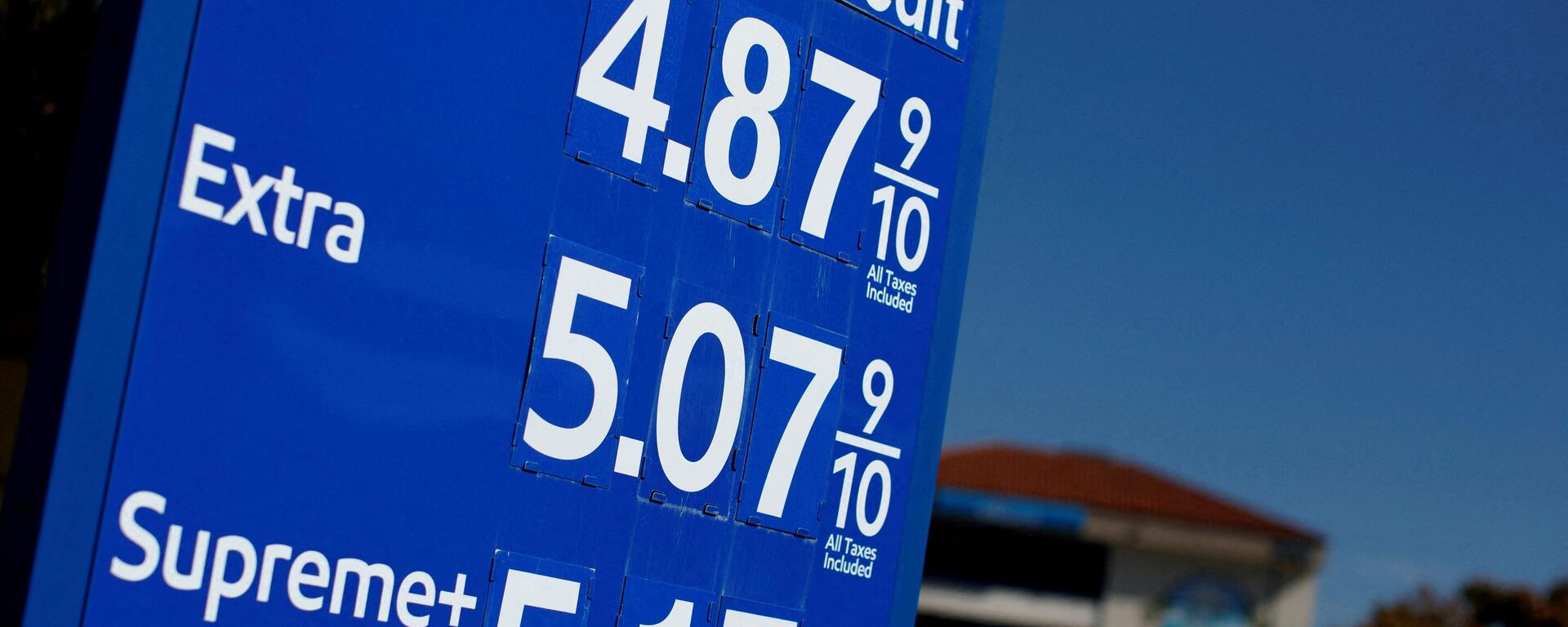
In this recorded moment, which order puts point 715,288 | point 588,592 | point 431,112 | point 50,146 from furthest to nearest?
point 50,146, point 715,288, point 588,592, point 431,112

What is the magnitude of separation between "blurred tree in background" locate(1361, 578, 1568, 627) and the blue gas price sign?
27189 millimetres

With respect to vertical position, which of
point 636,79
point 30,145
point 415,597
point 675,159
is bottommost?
point 415,597

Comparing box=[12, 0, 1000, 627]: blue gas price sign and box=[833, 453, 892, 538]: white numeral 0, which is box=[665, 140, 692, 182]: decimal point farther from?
box=[833, 453, 892, 538]: white numeral 0

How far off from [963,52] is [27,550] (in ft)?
9.53

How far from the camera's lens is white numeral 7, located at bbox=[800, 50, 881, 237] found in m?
4.43

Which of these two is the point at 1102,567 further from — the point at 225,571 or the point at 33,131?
the point at 225,571

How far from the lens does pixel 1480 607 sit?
29734 millimetres

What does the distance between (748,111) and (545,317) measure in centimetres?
80

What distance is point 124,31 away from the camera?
125 inches

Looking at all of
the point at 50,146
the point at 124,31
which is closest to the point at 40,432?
the point at 124,31

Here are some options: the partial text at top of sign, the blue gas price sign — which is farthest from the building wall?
the blue gas price sign

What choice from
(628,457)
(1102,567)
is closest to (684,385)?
(628,457)

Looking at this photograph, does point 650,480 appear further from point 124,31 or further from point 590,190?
point 124,31

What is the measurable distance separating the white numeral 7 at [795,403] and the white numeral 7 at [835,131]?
0.29m
